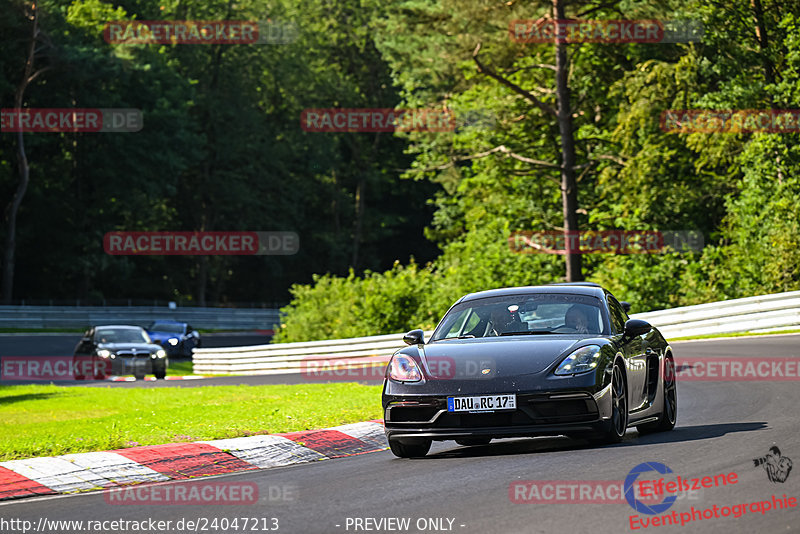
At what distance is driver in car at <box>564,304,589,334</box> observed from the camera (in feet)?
34.2

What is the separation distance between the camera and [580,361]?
30.9 ft

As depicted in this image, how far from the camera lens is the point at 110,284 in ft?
246

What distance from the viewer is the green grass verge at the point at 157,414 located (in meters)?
10.9

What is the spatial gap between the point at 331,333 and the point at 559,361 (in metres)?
27.5

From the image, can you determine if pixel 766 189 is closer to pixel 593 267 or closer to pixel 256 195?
pixel 593 267

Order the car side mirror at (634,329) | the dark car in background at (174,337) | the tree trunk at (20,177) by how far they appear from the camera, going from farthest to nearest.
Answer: the tree trunk at (20,177) → the dark car in background at (174,337) → the car side mirror at (634,329)

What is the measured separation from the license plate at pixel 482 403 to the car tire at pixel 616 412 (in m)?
0.79

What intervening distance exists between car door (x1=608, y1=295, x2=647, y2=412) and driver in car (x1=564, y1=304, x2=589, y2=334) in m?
0.30
